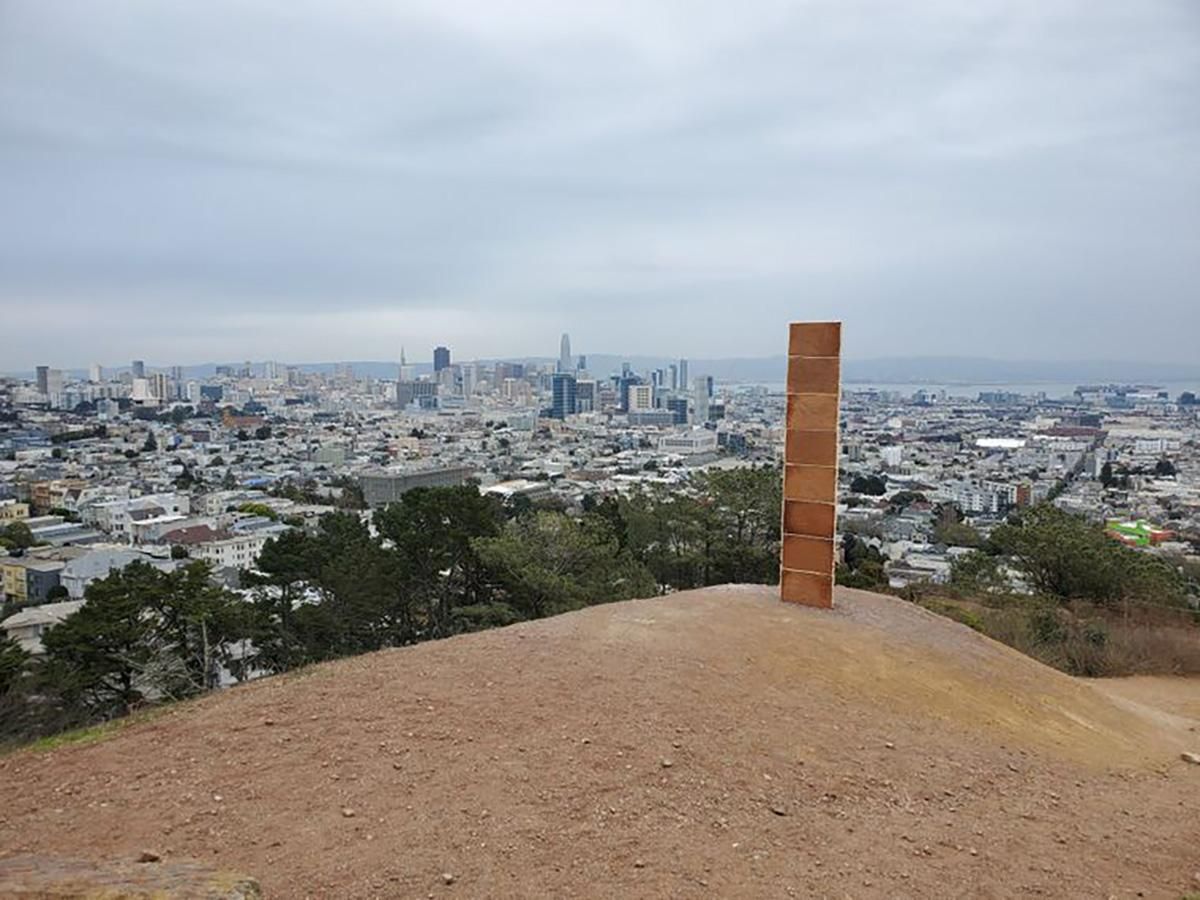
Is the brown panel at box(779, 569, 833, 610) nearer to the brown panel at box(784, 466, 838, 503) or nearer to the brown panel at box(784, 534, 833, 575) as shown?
the brown panel at box(784, 534, 833, 575)

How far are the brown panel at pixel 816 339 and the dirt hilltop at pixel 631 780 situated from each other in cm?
240

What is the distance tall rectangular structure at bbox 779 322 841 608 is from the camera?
22.0 feet

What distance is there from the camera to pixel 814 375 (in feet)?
22.1

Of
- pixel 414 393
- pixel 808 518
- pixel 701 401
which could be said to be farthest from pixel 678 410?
pixel 808 518

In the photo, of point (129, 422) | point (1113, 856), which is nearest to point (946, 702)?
point (1113, 856)

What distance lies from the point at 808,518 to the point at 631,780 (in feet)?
12.4

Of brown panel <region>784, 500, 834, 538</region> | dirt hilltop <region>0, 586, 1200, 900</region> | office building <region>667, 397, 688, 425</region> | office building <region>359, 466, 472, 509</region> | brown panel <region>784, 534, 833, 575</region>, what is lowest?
office building <region>359, 466, 472, 509</region>

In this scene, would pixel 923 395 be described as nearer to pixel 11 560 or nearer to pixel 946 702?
pixel 11 560

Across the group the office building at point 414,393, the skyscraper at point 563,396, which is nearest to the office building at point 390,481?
the skyscraper at point 563,396

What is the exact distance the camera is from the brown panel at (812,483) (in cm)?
674

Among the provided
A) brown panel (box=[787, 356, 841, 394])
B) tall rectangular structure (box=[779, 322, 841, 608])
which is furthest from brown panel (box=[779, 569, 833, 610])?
brown panel (box=[787, 356, 841, 394])

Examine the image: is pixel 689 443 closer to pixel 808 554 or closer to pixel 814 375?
pixel 808 554

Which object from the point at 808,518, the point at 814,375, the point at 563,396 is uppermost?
the point at 814,375

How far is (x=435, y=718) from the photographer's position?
4.18 metres
